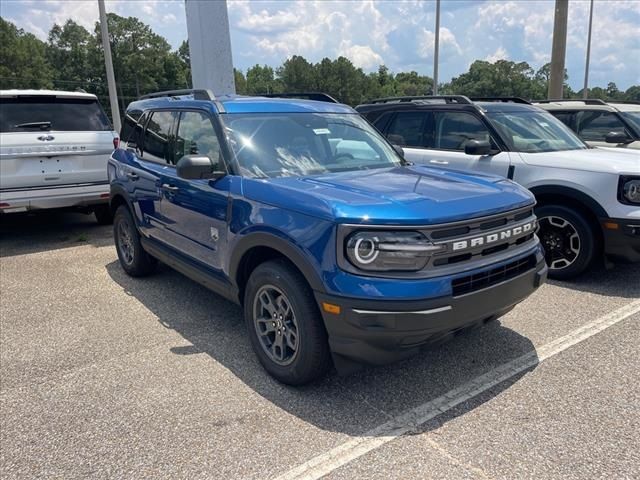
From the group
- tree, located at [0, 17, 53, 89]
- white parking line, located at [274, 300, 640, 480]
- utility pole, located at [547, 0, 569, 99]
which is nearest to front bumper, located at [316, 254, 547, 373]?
white parking line, located at [274, 300, 640, 480]

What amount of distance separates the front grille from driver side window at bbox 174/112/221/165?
6.46ft

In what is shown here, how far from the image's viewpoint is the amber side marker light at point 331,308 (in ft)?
9.26

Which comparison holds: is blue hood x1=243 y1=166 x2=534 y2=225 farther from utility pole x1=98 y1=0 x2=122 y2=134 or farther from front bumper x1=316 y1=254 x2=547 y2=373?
utility pole x1=98 y1=0 x2=122 y2=134

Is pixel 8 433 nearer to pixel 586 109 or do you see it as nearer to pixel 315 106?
pixel 315 106

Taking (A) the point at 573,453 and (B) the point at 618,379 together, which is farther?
(B) the point at 618,379

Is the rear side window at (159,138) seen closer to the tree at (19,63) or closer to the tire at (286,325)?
the tire at (286,325)

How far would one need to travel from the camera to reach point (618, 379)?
11.0 ft

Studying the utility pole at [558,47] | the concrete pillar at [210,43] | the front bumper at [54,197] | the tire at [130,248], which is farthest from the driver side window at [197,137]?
the utility pole at [558,47]

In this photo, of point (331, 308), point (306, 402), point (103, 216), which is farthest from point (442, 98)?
point (103, 216)

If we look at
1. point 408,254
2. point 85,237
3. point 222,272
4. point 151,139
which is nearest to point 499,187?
point 408,254

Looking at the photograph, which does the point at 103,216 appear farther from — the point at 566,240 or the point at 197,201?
the point at 566,240

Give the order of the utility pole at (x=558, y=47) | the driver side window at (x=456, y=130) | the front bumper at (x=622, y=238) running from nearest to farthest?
the front bumper at (x=622, y=238) → the driver side window at (x=456, y=130) → the utility pole at (x=558, y=47)

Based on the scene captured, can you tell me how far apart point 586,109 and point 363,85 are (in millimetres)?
94467

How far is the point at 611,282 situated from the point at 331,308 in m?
3.76
